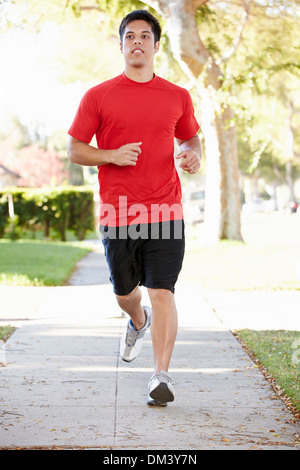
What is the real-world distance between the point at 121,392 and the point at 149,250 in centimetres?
94

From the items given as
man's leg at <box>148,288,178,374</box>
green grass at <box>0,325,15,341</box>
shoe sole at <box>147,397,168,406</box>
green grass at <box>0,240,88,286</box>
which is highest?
man's leg at <box>148,288,178,374</box>

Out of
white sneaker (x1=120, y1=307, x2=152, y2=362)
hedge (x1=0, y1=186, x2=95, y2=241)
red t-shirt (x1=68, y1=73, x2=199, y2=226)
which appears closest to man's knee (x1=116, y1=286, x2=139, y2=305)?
white sneaker (x1=120, y1=307, x2=152, y2=362)

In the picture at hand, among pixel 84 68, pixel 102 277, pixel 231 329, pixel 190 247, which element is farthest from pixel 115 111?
pixel 84 68

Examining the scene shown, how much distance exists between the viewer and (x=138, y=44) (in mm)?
4488

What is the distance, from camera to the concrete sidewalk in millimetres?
3662

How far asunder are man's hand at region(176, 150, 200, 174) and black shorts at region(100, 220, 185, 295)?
35 centimetres

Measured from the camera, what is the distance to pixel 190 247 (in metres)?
15.9

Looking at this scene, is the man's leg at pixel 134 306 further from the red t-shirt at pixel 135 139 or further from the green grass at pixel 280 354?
the green grass at pixel 280 354

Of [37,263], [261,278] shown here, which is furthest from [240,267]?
[37,263]

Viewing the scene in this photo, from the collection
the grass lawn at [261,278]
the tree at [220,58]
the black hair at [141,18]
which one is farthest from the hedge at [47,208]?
the black hair at [141,18]

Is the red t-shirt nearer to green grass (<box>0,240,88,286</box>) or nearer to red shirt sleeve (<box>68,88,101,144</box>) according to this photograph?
red shirt sleeve (<box>68,88,101,144</box>)

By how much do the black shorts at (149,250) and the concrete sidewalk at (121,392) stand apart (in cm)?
77
